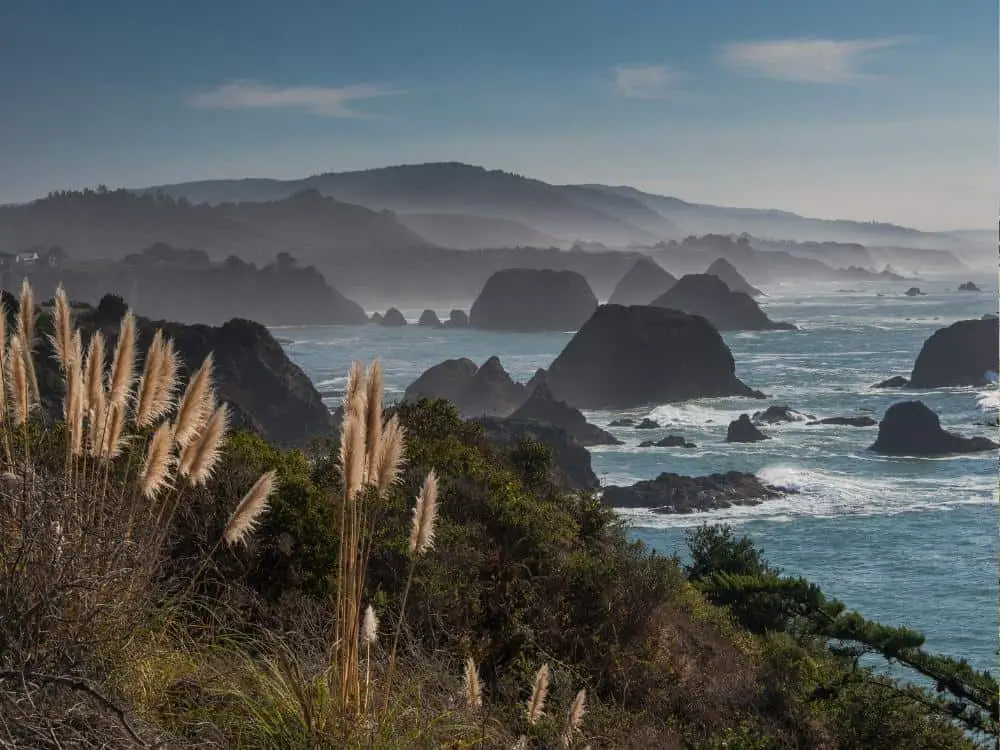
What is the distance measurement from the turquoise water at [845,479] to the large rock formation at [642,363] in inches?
124

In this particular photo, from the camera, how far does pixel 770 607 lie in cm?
1488

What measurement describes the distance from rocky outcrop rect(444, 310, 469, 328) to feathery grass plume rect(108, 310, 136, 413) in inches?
6117

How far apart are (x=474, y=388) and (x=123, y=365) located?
3085 inches

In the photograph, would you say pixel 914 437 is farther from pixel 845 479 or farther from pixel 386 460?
pixel 386 460

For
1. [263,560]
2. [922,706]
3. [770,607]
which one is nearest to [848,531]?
[770,607]

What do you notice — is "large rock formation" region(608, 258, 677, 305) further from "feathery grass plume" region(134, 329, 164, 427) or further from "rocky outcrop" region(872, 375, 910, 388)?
"feathery grass plume" region(134, 329, 164, 427)

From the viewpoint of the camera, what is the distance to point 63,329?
19.4 ft

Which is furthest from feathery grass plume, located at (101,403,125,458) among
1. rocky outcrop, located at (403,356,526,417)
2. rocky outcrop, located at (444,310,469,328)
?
rocky outcrop, located at (444,310,469,328)

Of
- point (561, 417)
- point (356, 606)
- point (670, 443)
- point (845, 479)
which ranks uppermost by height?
point (356, 606)

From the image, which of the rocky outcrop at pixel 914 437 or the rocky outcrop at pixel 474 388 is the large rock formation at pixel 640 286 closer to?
the rocky outcrop at pixel 474 388

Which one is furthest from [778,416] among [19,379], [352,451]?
[352,451]

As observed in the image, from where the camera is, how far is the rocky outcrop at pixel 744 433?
65750mm

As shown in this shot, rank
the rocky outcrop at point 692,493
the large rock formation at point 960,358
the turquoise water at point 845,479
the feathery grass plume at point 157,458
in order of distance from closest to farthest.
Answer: the feathery grass plume at point 157,458, the turquoise water at point 845,479, the rocky outcrop at point 692,493, the large rock formation at point 960,358

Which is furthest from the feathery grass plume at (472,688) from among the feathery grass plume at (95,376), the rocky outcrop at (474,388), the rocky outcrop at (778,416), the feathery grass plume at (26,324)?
the rocky outcrop at (474,388)
